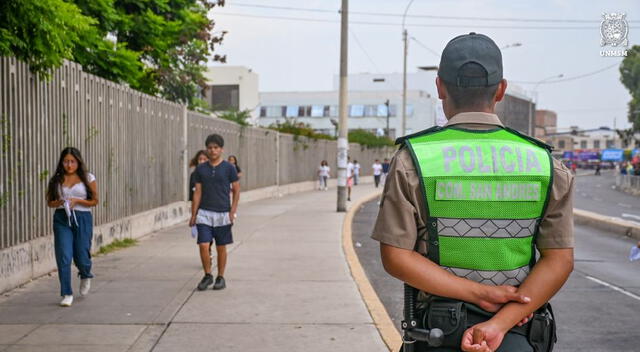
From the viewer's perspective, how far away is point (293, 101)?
100438 millimetres

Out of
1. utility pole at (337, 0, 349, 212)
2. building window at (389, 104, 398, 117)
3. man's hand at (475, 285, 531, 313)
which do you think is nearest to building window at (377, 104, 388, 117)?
building window at (389, 104, 398, 117)

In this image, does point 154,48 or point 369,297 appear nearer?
point 369,297

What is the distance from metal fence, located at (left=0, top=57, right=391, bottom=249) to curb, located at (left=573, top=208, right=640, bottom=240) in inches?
396

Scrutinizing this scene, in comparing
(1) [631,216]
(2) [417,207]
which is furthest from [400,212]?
(1) [631,216]

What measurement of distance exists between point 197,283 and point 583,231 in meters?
11.7

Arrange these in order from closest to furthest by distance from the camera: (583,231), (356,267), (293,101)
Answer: (356,267), (583,231), (293,101)

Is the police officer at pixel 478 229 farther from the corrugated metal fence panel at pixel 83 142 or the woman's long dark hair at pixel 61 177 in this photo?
the corrugated metal fence panel at pixel 83 142

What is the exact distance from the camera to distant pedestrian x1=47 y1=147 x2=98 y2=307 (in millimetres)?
8320

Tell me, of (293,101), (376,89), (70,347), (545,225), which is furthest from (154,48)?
(376,89)

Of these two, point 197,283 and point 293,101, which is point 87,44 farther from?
point 293,101

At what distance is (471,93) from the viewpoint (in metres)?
2.93

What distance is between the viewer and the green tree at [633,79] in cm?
6347

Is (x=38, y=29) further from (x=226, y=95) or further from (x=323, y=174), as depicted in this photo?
(x=226, y=95)

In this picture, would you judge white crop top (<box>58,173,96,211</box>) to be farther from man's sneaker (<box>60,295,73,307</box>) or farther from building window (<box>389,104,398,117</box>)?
building window (<box>389,104,398,117</box>)
